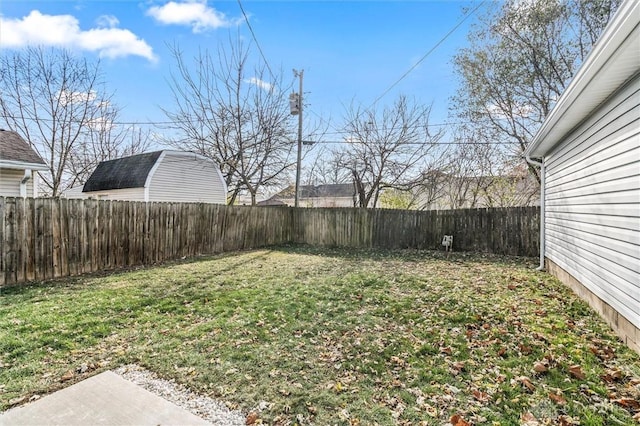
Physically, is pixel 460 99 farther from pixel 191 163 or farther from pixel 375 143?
pixel 191 163

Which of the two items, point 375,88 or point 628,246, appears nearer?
point 628,246

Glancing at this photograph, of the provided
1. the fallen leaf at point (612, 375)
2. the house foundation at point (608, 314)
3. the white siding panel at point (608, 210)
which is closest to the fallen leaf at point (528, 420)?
the fallen leaf at point (612, 375)

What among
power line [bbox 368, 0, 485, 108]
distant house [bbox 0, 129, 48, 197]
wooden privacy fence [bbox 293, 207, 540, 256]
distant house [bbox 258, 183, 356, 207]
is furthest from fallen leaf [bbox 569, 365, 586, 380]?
distant house [bbox 258, 183, 356, 207]

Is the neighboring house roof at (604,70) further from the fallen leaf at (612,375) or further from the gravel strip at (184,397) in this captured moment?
the gravel strip at (184,397)

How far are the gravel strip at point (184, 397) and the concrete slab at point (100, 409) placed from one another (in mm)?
51

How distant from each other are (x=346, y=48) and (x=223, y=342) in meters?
8.08

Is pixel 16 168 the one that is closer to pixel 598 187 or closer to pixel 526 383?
pixel 526 383

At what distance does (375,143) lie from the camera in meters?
12.1

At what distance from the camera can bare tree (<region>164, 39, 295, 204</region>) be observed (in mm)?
11102

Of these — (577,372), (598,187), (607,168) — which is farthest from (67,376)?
(598,187)

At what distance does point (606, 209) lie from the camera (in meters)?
3.45

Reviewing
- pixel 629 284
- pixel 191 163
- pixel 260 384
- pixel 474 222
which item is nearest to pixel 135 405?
pixel 260 384

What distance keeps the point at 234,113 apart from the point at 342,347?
10.5 meters

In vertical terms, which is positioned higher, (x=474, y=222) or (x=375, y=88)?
(x=375, y=88)
